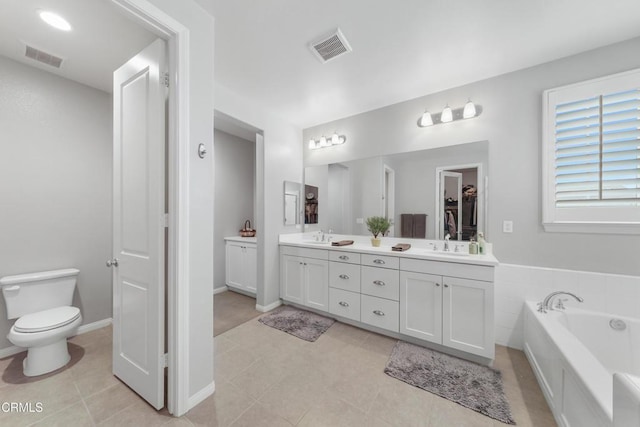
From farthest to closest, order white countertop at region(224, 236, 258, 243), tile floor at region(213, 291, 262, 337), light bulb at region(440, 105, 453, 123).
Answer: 1. white countertop at region(224, 236, 258, 243)
2. tile floor at region(213, 291, 262, 337)
3. light bulb at region(440, 105, 453, 123)

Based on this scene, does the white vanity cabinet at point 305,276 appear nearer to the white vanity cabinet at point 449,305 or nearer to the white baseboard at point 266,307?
the white baseboard at point 266,307

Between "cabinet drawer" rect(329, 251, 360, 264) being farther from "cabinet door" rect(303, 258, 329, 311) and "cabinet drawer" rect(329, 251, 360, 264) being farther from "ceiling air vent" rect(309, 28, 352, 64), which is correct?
"ceiling air vent" rect(309, 28, 352, 64)

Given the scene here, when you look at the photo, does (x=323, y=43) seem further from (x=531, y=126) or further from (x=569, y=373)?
(x=569, y=373)

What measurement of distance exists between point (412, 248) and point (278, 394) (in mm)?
1878

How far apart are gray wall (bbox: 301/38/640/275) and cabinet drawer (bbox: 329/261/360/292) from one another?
1366mm

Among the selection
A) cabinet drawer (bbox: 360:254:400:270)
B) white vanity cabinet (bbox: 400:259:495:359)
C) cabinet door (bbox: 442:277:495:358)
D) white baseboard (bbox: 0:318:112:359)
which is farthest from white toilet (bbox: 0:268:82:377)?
cabinet door (bbox: 442:277:495:358)

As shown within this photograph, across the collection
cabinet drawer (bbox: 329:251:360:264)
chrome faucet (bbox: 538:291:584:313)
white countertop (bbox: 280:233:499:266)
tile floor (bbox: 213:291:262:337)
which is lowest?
tile floor (bbox: 213:291:262:337)

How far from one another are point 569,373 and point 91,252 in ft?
13.0

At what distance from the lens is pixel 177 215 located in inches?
54.9

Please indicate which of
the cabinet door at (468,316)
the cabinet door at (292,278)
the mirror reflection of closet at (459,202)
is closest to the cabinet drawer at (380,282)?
the cabinet door at (468,316)

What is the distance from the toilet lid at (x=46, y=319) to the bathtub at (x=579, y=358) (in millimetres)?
3224

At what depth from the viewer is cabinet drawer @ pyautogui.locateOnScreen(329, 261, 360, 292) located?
8.32 feet

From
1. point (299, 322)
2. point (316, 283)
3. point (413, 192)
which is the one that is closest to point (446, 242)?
point (413, 192)

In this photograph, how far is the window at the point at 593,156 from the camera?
5.78ft
